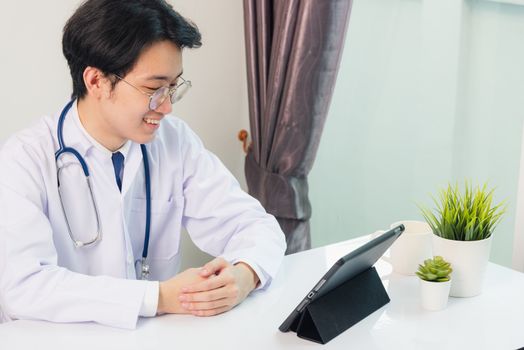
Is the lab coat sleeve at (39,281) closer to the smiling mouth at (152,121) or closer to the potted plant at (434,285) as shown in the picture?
the smiling mouth at (152,121)

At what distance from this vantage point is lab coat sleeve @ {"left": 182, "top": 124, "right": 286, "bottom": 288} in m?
1.72

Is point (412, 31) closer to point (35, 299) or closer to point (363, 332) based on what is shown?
point (363, 332)

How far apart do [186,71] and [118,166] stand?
3.92 ft

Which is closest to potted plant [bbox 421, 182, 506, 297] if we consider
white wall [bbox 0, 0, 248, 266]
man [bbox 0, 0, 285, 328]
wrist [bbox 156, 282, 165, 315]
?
man [bbox 0, 0, 285, 328]

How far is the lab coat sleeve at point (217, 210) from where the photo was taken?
1.72 m

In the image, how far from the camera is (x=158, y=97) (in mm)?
1617

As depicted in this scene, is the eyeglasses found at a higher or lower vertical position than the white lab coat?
higher

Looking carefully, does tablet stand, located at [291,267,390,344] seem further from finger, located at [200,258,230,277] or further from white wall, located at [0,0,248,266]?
white wall, located at [0,0,248,266]

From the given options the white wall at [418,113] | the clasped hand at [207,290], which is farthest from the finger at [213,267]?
the white wall at [418,113]

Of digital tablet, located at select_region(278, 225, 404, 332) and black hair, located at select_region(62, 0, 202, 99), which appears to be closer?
digital tablet, located at select_region(278, 225, 404, 332)

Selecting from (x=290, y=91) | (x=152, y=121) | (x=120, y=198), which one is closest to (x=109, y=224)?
(x=120, y=198)

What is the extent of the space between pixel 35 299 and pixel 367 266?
68 centimetres

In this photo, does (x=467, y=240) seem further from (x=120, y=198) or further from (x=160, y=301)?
(x=120, y=198)

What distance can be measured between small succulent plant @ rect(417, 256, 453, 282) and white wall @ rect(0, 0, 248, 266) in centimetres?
160
